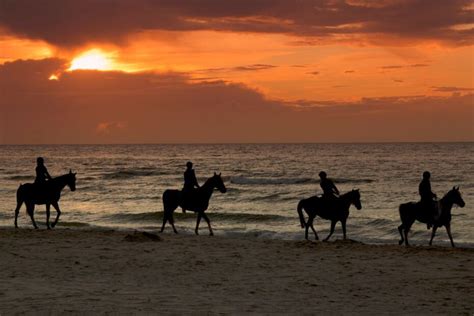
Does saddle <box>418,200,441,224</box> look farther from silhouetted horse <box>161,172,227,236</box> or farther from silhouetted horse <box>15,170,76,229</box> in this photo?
silhouetted horse <box>15,170,76,229</box>

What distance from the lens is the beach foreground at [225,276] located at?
1030cm

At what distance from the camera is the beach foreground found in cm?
1030

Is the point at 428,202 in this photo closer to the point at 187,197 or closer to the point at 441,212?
the point at 441,212

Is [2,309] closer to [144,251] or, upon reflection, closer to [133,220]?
[144,251]

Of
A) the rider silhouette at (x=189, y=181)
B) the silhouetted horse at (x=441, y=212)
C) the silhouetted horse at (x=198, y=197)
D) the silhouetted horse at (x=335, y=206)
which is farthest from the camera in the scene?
the silhouetted horse at (x=198, y=197)

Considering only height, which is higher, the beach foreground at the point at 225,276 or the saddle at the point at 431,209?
the saddle at the point at 431,209

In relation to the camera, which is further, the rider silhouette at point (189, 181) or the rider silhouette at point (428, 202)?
the rider silhouette at point (189, 181)

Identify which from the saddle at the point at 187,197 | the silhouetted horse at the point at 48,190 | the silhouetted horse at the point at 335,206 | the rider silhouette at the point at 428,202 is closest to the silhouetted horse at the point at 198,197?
the saddle at the point at 187,197

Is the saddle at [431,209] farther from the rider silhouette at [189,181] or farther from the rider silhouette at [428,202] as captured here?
the rider silhouette at [189,181]

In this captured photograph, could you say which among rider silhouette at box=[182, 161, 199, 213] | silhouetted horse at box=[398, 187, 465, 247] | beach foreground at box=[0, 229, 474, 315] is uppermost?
rider silhouette at box=[182, 161, 199, 213]

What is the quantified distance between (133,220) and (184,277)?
17.9 meters

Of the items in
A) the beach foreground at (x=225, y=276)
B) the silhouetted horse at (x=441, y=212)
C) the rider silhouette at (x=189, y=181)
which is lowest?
the beach foreground at (x=225, y=276)

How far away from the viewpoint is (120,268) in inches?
541

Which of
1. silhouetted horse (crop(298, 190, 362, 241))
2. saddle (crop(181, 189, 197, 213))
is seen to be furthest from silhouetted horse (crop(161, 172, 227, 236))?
silhouetted horse (crop(298, 190, 362, 241))
